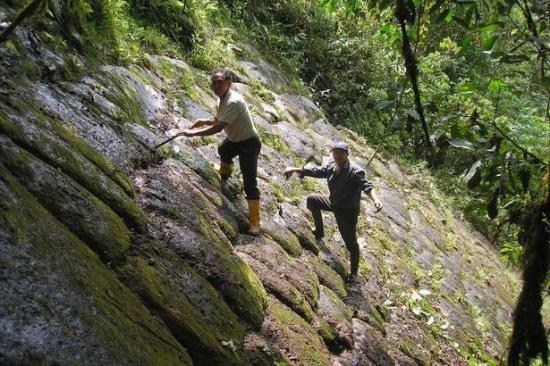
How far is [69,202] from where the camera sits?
3.13 metres

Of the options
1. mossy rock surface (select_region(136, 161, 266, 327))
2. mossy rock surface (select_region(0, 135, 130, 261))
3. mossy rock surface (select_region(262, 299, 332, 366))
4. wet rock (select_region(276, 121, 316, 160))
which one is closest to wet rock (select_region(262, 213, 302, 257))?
mossy rock surface (select_region(136, 161, 266, 327))

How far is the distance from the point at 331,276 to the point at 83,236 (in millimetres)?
4021

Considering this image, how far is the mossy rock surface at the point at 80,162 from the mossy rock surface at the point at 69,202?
0.14m

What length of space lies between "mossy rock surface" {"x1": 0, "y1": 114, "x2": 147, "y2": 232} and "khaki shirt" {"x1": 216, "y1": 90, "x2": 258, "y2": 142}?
1.57 meters

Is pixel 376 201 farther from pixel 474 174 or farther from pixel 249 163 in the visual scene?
pixel 474 174

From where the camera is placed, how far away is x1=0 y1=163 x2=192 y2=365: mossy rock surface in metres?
2.17

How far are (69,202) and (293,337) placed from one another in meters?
2.39

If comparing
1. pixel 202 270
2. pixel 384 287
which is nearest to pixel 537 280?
pixel 202 270

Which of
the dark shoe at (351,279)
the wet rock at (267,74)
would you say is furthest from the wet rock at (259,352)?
the wet rock at (267,74)

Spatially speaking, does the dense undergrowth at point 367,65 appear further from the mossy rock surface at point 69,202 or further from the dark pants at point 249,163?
the dark pants at point 249,163

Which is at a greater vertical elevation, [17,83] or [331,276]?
[17,83]

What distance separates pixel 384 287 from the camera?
7531 mm

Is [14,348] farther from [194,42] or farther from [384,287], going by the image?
[194,42]

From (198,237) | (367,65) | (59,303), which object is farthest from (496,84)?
(367,65)
